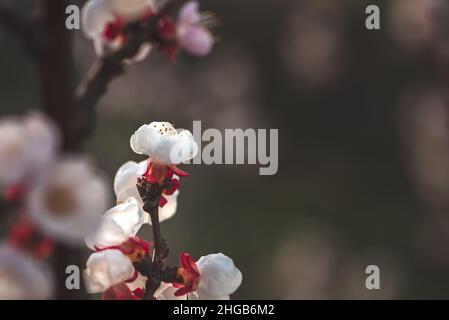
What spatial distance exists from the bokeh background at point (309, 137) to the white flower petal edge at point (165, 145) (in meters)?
1.82

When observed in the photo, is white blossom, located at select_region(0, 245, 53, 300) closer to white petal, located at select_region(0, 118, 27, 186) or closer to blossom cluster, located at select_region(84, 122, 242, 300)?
white petal, located at select_region(0, 118, 27, 186)

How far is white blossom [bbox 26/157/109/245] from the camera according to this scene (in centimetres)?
34

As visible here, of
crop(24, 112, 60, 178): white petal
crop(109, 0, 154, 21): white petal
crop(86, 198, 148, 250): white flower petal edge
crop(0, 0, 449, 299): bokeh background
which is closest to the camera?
crop(24, 112, 60, 178): white petal

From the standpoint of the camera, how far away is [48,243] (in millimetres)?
355

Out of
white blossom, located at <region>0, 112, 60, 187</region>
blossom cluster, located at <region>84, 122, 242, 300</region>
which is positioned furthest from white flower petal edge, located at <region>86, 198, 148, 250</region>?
white blossom, located at <region>0, 112, 60, 187</region>

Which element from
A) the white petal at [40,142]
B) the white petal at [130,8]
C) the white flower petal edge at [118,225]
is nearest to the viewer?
the white petal at [40,142]

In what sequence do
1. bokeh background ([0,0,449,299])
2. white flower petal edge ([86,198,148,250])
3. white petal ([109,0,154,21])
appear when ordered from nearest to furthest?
white petal ([109,0,154,21]) → white flower petal edge ([86,198,148,250]) → bokeh background ([0,0,449,299])

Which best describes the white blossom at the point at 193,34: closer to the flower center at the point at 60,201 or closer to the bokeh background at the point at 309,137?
the flower center at the point at 60,201

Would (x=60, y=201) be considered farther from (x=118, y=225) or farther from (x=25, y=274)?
(x=118, y=225)

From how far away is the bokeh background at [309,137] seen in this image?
273cm

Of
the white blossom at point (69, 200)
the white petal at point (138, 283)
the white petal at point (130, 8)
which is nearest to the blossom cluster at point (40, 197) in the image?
the white blossom at point (69, 200)

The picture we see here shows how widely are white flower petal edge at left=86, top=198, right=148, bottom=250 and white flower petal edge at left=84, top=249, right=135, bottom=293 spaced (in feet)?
0.04
